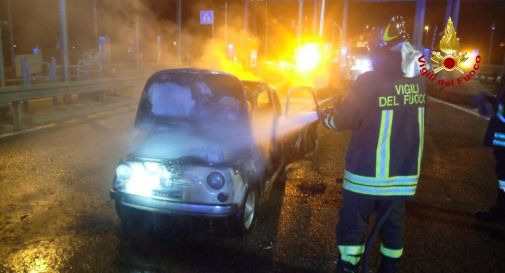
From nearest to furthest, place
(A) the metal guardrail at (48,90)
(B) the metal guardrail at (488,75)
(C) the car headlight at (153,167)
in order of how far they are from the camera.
A: (C) the car headlight at (153,167)
(A) the metal guardrail at (48,90)
(B) the metal guardrail at (488,75)

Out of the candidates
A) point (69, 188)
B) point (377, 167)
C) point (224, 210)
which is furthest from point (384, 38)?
point (69, 188)

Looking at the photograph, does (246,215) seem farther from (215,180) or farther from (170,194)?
(170,194)

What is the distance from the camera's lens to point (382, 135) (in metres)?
2.93

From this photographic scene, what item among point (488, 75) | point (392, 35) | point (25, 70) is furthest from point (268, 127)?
point (488, 75)

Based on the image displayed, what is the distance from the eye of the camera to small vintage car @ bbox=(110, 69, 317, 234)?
4.09m

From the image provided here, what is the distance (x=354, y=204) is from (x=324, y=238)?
153cm

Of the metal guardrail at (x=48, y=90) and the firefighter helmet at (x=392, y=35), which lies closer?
the firefighter helmet at (x=392, y=35)

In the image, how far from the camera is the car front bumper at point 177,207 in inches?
159

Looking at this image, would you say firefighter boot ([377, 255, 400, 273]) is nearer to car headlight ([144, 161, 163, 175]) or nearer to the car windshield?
car headlight ([144, 161, 163, 175])

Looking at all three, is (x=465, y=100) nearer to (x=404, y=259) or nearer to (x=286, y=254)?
(x=404, y=259)

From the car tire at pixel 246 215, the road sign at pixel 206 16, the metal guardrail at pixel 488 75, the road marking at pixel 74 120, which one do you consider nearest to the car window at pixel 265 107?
the car tire at pixel 246 215

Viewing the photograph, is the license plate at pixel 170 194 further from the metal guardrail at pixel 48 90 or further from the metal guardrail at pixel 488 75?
the metal guardrail at pixel 488 75

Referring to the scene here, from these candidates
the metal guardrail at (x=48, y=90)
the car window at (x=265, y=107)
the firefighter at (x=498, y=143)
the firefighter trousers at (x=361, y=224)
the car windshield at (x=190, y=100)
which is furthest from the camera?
the metal guardrail at (x=48, y=90)

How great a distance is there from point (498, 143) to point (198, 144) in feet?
10.8
